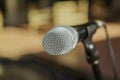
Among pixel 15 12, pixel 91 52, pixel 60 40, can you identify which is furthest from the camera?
pixel 15 12

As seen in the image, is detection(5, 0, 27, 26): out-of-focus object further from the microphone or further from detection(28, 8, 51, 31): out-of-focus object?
the microphone

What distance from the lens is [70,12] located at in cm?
127

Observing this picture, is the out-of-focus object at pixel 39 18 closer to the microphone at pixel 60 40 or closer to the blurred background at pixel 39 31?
the blurred background at pixel 39 31

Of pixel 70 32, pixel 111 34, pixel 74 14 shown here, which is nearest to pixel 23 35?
pixel 74 14

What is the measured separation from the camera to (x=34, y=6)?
1.25 metres

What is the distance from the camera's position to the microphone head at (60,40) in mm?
464

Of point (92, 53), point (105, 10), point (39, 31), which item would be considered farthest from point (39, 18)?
point (92, 53)

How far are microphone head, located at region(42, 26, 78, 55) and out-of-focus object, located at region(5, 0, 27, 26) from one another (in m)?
0.77

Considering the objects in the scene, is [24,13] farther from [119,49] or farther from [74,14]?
[119,49]

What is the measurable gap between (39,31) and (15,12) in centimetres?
13

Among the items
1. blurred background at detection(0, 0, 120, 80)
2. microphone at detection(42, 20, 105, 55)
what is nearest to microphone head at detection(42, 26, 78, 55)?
microphone at detection(42, 20, 105, 55)

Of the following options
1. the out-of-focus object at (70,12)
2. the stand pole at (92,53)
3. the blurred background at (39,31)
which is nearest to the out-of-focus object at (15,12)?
the blurred background at (39,31)

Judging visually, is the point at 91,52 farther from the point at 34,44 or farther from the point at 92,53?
the point at 34,44

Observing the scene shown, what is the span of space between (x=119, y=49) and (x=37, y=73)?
0.38 meters
